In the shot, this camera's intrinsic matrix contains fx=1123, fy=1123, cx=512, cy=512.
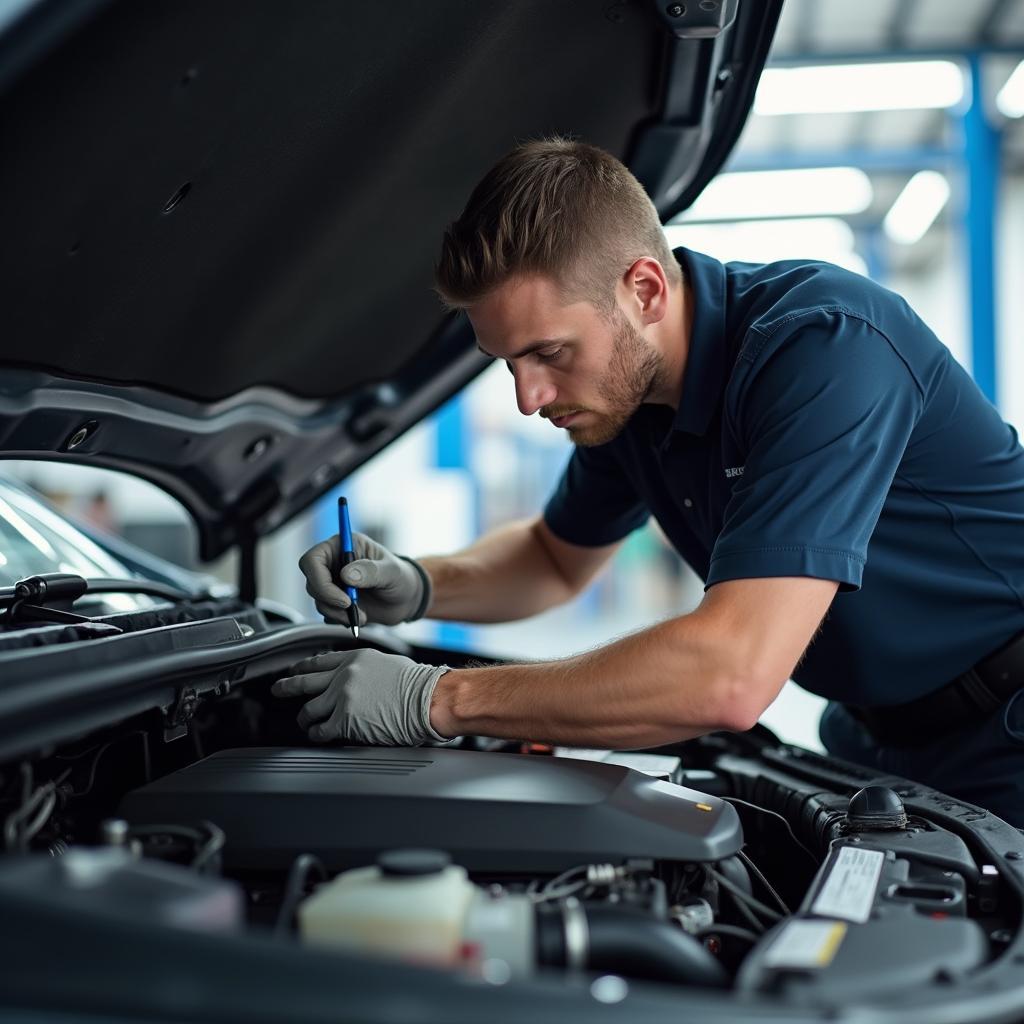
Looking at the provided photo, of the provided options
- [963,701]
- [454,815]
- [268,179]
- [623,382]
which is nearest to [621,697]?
[454,815]

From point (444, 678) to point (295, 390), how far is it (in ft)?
2.30

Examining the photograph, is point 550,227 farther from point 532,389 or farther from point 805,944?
point 805,944

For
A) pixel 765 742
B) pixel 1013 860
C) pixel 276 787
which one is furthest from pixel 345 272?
pixel 1013 860

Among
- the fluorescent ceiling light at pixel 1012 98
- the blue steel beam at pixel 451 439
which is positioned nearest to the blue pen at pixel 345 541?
the blue steel beam at pixel 451 439

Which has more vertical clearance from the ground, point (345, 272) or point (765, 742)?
point (345, 272)

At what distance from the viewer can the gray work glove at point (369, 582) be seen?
5.12 ft

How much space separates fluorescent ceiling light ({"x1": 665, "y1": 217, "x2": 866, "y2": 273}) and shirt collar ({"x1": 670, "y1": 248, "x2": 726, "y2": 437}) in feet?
22.8

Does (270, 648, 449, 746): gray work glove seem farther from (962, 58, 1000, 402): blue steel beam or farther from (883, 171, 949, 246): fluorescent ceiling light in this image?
(883, 171, 949, 246): fluorescent ceiling light

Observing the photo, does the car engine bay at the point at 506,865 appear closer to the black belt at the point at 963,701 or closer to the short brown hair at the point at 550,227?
the black belt at the point at 963,701

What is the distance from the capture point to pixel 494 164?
144cm

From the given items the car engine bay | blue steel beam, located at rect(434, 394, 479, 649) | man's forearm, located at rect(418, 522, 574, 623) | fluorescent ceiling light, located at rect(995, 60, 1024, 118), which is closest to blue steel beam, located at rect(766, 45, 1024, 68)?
fluorescent ceiling light, located at rect(995, 60, 1024, 118)

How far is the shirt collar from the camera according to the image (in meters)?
1.41

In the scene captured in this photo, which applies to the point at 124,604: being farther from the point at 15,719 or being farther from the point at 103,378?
the point at 15,719

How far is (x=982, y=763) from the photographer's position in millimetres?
1405
